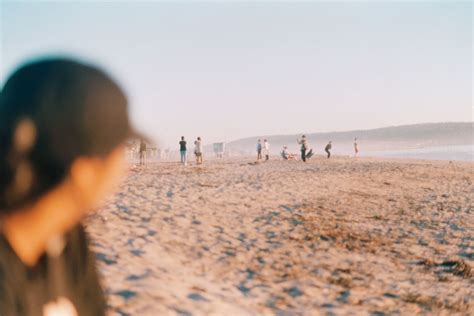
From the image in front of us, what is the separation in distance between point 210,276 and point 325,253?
223 centimetres

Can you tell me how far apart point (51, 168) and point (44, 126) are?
0.09 meters

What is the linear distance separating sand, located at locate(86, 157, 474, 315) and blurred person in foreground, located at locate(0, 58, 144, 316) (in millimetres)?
2825

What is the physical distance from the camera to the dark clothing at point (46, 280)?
77 cm

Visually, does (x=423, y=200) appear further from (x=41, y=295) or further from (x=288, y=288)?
(x=41, y=295)

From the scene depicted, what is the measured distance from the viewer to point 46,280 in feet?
2.60

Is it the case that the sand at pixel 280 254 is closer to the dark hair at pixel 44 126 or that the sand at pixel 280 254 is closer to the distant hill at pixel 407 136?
the dark hair at pixel 44 126

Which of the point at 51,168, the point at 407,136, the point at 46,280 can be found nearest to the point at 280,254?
the point at 46,280

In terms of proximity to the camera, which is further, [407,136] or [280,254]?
[407,136]

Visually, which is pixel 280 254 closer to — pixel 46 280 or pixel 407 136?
pixel 46 280

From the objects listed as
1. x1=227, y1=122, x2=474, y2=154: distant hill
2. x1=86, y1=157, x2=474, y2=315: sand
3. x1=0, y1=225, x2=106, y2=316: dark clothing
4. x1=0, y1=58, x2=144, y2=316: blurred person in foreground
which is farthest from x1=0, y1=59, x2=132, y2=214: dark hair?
x1=227, y1=122, x2=474, y2=154: distant hill

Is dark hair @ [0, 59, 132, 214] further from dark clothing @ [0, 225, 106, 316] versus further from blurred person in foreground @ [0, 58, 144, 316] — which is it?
dark clothing @ [0, 225, 106, 316]

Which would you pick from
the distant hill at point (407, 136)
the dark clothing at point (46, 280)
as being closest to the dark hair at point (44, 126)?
the dark clothing at point (46, 280)

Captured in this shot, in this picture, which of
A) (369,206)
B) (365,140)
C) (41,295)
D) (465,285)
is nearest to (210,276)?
(465,285)

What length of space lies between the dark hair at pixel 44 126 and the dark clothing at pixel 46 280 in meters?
0.14
